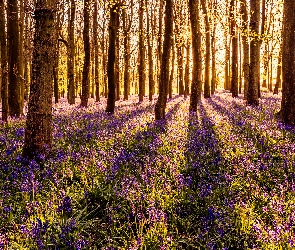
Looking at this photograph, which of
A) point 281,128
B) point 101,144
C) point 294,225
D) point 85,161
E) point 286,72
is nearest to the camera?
point 294,225

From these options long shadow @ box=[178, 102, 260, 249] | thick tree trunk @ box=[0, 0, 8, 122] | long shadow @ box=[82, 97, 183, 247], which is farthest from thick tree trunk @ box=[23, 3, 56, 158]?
thick tree trunk @ box=[0, 0, 8, 122]

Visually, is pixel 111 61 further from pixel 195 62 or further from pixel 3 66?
pixel 3 66

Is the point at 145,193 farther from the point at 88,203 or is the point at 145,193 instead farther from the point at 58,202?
the point at 58,202

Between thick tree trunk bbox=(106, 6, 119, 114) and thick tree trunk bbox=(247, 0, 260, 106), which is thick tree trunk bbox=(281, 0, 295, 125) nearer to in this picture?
thick tree trunk bbox=(247, 0, 260, 106)

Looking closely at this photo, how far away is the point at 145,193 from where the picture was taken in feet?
16.8

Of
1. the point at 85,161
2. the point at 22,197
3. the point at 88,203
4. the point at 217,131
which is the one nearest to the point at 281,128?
the point at 217,131

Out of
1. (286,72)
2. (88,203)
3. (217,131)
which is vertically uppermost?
(286,72)

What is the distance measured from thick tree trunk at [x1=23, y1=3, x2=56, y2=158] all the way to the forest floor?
447 millimetres

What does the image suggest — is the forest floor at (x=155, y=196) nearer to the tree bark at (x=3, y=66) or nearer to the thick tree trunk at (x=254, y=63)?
the tree bark at (x=3, y=66)

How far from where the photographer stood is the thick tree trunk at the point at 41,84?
7453 mm

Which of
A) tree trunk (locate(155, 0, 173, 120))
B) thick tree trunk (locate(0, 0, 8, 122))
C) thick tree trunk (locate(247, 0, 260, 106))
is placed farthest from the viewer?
thick tree trunk (locate(247, 0, 260, 106))

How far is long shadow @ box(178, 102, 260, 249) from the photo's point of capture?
3.77 m

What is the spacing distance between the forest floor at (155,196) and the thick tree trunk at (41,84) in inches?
A: 17.6

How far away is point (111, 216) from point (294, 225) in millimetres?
2349
